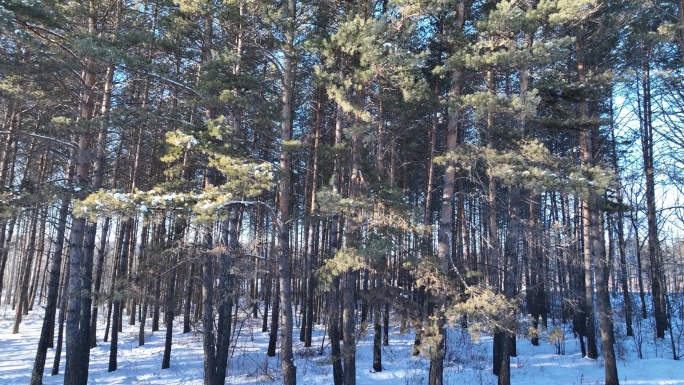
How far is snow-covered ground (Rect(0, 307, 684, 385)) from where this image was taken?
12.3 meters

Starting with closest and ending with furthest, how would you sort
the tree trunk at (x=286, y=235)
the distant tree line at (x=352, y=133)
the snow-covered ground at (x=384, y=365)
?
the distant tree line at (x=352, y=133)
the tree trunk at (x=286, y=235)
the snow-covered ground at (x=384, y=365)

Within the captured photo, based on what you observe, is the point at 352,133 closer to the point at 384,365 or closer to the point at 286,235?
the point at 286,235

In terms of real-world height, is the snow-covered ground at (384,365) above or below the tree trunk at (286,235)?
below

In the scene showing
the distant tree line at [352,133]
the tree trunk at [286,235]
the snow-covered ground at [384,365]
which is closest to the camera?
the distant tree line at [352,133]

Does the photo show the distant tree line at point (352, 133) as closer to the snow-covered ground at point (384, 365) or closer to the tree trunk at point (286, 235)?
the tree trunk at point (286, 235)

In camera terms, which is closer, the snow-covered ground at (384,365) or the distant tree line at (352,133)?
the distant tree line at (352,133)

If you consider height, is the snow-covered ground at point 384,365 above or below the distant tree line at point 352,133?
below

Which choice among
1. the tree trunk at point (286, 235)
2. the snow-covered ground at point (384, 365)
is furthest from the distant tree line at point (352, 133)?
the snow-covered ground at point (384, 365)

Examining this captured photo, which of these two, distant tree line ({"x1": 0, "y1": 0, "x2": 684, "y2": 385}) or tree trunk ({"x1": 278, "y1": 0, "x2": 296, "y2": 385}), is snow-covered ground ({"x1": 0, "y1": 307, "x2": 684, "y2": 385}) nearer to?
distant tree line ({"x1": 0, "y1": 0, "x2": 684, "y2": 385})

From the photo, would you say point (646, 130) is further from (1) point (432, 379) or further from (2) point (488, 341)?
(1) point (432, 379)

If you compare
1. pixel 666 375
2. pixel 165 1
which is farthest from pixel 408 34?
pixel 666 375

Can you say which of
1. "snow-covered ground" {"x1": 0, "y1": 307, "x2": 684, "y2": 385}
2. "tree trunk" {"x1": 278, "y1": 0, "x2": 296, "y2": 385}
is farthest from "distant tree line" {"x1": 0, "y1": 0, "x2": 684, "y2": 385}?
"snow-covered ground" {"x1": 0, "y1": 307, "x2": 684, "y2": 385}

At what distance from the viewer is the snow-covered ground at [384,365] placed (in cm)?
1234

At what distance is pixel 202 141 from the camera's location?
28.6 ft
